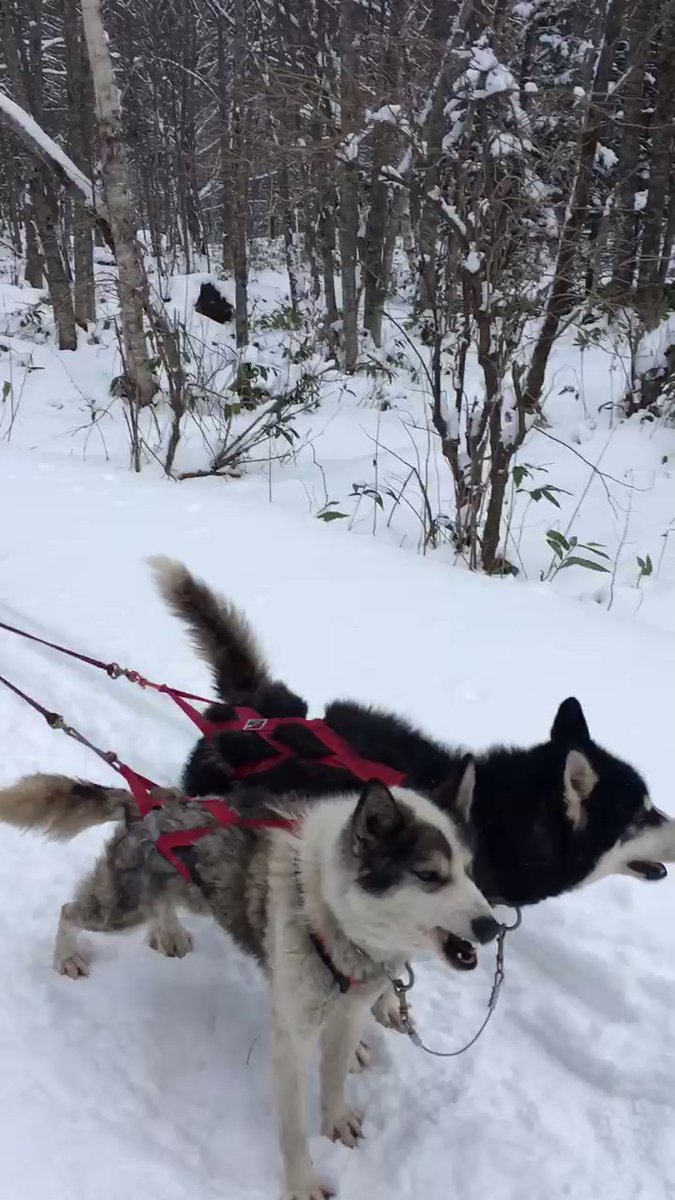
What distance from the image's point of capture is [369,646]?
424cm

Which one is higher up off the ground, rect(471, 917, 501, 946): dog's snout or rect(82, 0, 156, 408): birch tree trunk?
rect(82, 0, 156, 408): birch tree trunk

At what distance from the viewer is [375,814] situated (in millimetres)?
1690

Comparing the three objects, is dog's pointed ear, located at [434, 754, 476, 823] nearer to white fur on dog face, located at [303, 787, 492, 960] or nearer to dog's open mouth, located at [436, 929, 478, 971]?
white fur on dog face, located at [303, 787, 492, 960]

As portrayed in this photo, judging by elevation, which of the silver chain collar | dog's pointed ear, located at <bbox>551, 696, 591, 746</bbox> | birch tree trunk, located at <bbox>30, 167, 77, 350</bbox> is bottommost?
the silver chain collar

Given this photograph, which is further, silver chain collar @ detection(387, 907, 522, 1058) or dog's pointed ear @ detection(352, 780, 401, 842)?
silver chain collar @ detection(387, 907, 522, 1058)

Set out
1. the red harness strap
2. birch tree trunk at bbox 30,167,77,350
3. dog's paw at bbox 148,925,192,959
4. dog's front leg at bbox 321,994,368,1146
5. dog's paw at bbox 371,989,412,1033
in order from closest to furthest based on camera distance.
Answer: dog's front leg at bbox 321,994,368,1146 < the red harness strap < dog's paw at bbox 371,989,412,1033 < dog's paw at bbox 148,925,192,959 < birch tree trunk at bbox 30,167,77,350

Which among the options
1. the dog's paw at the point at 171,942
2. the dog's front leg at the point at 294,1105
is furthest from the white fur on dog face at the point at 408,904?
the dog's paw at the point at 171,942

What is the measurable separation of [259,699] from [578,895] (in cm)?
124

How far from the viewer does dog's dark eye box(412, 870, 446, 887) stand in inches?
67.1

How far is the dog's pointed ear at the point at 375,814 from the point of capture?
65.4 inches

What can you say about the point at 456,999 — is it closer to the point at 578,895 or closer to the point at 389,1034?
the point at 389,1034

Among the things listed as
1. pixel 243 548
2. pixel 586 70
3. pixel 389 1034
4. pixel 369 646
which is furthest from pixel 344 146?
pixel 389 1034

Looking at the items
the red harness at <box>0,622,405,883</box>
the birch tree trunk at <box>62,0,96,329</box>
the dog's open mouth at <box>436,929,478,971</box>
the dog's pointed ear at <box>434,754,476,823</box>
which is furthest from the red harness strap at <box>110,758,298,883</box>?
the birch tree trunk at <box>62,0,96,329</box>

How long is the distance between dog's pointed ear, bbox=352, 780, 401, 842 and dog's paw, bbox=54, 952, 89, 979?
1.23 m
